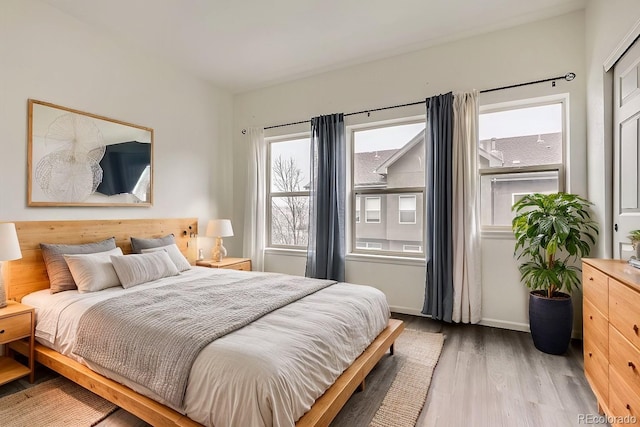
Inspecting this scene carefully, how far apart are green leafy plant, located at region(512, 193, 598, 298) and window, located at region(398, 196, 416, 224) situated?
1.09 metres

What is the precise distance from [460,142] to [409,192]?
2.63 feet

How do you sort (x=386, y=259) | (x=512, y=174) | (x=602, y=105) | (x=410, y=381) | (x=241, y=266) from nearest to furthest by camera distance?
(x=410, y=381)
(x=602, y=105)
(x=512, y=174)
(x=386, y=259)
(x=241, y=266)

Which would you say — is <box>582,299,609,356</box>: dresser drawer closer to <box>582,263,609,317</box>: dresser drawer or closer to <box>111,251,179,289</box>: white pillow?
<box>582,263,609,317</box>: dresser drawer

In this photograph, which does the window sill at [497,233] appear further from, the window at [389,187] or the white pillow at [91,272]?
the white pillow at [91,272]

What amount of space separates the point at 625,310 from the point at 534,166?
209cm

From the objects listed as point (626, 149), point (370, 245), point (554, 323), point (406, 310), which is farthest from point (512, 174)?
point (406, 310)

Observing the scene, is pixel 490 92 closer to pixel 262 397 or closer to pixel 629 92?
pixel 629 92

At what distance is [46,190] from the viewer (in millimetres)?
2801

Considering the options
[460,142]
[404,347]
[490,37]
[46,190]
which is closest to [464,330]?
[404,347]

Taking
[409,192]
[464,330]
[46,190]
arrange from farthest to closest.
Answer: [409,192], [464,330], [46,190]

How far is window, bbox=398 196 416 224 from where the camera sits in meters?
3.80

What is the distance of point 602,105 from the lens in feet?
8.24

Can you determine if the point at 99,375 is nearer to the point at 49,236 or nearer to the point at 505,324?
the point at 49,236

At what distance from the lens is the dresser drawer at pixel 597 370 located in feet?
5.63
